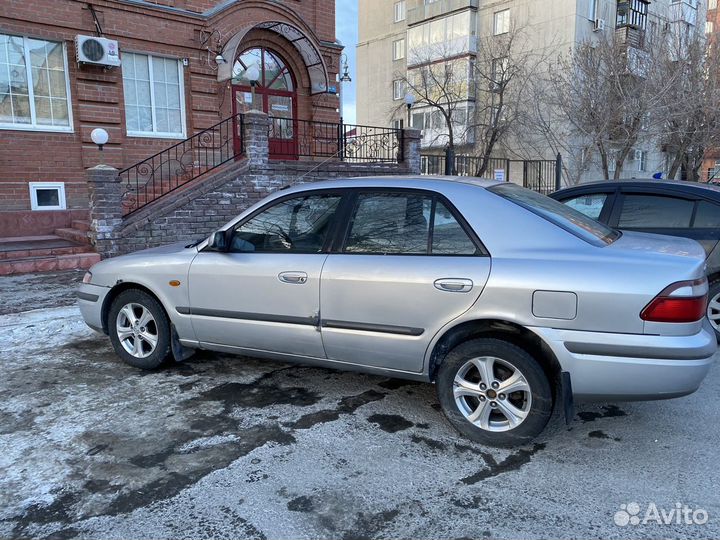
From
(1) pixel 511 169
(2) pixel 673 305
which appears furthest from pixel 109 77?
(1) pixel 511 169

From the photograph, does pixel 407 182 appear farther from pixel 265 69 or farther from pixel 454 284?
pixel 265 69

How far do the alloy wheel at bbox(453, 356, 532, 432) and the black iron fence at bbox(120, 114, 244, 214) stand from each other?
8840 mm

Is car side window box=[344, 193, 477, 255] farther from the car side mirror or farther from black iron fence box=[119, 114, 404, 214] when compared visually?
black iron fence box=[119, 114, 404, 214]

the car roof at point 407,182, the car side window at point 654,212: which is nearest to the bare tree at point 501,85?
the car side window at point 654,212

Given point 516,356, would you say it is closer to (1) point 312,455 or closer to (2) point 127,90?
(1) point 312,455

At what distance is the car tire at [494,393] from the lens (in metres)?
3.25

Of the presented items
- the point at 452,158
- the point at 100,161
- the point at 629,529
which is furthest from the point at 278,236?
the point at 452,158

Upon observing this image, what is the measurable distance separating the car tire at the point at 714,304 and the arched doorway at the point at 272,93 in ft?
33.2

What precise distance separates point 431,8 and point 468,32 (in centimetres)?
362

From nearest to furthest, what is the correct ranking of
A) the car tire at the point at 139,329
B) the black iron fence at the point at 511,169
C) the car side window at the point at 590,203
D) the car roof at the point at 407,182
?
the car roof at the point at 407,182 → the car tire at the point at 139,329 → the car side window at the point at 590,203 → the black iron fence at the point at 511,169

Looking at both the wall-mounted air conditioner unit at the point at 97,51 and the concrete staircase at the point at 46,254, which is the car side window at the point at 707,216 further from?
the wall-mounted air conditioner unit at the point at 97,51

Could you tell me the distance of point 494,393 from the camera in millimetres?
3361

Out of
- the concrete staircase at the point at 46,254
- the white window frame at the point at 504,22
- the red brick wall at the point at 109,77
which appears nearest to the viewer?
the concrete staircase at the point at 46,254

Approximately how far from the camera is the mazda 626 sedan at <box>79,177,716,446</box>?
3090 millimetres
